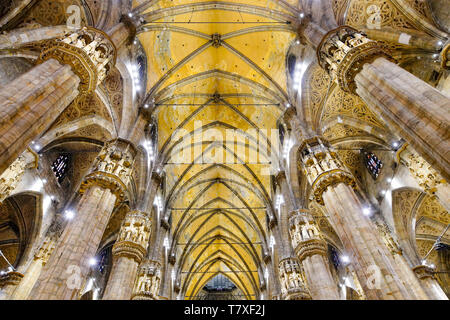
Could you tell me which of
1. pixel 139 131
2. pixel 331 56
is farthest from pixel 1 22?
pixel 331 56

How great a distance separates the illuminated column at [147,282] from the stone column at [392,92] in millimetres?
12247

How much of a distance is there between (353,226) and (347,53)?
4918 mm

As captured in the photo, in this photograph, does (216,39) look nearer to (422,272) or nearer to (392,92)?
(392,92)

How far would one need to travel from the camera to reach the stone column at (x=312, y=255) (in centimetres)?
962

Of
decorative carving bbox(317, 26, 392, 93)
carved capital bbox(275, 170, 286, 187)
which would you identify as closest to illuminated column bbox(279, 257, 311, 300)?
carved capital bbox(275, 170, 286, 187)

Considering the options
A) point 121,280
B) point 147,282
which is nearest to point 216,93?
point 147,282

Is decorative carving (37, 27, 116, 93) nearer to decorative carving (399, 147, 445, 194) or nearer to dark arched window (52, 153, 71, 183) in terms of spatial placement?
dark arched window (52, 153, 71, 183)

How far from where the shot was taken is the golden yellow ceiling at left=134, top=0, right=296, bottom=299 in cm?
1522

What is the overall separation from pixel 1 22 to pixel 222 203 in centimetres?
2005

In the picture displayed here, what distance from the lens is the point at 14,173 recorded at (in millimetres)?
10922

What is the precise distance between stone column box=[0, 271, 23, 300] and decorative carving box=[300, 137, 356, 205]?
41.5 feet

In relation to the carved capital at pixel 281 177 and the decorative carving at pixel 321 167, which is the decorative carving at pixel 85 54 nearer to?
the decorative carving at pixel 321 167

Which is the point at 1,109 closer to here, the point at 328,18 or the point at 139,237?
the point at 139,237
